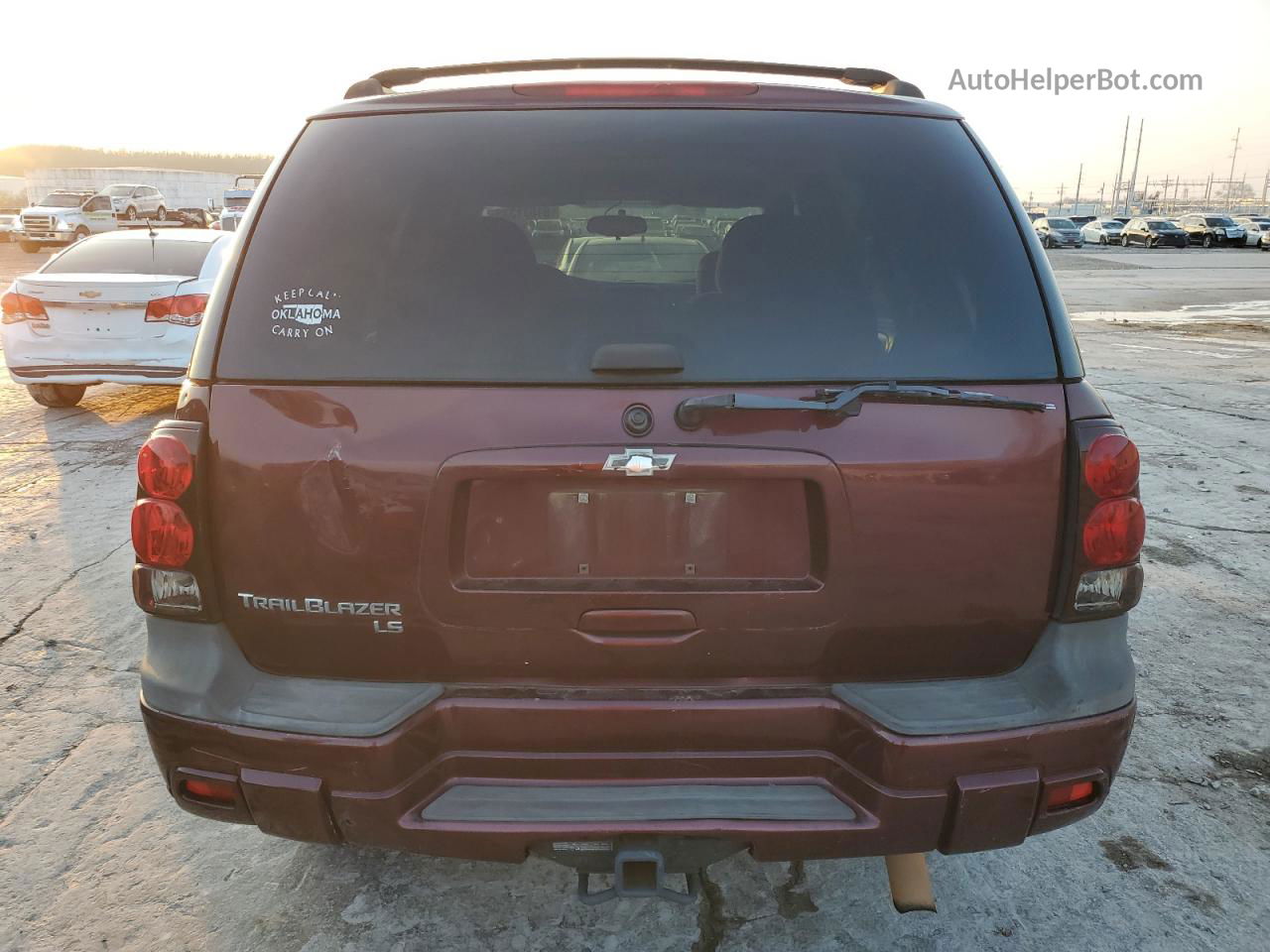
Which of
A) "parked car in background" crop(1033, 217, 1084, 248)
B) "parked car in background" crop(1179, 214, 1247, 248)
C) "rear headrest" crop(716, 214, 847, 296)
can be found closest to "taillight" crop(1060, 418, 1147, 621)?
"rear headrest" crop(716, 214, 847, 296)

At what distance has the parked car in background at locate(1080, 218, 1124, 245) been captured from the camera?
5297 cm

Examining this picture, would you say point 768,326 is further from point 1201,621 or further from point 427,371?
point 1201,621

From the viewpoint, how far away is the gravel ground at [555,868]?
2365 mm

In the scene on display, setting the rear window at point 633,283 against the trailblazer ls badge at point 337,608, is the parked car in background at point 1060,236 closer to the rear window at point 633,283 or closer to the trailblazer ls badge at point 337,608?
the rear window at point 633,283

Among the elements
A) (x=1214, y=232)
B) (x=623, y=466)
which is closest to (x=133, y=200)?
(x=623, y=466)

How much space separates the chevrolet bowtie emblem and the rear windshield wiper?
0.25 feet

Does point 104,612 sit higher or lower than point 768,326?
lower

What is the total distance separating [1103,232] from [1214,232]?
6383 millimetres

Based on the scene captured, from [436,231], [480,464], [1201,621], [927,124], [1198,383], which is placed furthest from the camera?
[1198,383]

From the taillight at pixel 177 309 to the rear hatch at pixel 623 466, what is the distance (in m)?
6.98

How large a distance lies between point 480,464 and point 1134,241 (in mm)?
57789

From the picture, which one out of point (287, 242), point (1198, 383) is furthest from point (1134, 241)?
point (287, 242)

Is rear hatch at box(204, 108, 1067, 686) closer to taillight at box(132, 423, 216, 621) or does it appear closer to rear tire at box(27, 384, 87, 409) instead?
taillight at box(132, 423, 216, 621)

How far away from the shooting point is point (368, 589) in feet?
6.16
